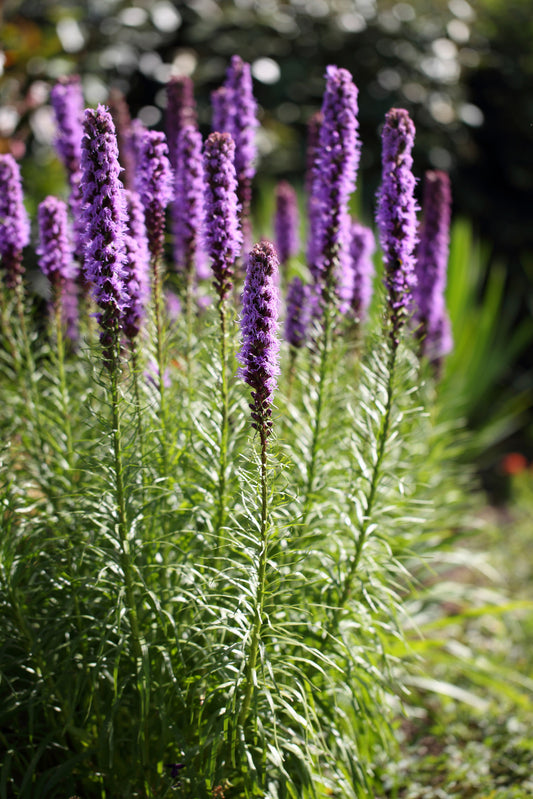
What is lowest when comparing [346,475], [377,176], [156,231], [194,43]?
[346,475]

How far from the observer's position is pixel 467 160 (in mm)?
7801

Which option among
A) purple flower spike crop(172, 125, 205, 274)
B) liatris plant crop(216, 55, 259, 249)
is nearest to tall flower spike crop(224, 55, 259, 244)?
liatris plant crop(216, 55, 259, 249)

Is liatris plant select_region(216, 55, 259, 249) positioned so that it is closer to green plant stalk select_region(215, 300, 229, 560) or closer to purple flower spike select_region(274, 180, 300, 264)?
green plant stalk select_region(215, 300, 229, 560)

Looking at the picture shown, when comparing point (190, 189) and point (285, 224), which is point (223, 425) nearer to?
point (190, 189)

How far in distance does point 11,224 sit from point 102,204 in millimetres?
1028

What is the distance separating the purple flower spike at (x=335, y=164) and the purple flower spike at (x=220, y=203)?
479 millimetres

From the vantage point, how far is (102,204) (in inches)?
73.2

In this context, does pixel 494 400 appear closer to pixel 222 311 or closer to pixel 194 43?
pixel 194 43

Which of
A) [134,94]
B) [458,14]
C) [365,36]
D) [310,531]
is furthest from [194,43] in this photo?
[310,531]

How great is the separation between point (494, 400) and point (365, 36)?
13.3 feet

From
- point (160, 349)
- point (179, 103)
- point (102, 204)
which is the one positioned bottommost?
point (160, 349)

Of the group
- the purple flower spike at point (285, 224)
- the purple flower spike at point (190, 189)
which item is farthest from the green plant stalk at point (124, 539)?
the purple flower spike at point (285, 224)

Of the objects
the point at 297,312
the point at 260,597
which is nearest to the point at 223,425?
the point at 260,597

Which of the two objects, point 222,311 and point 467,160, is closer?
point 222,311
